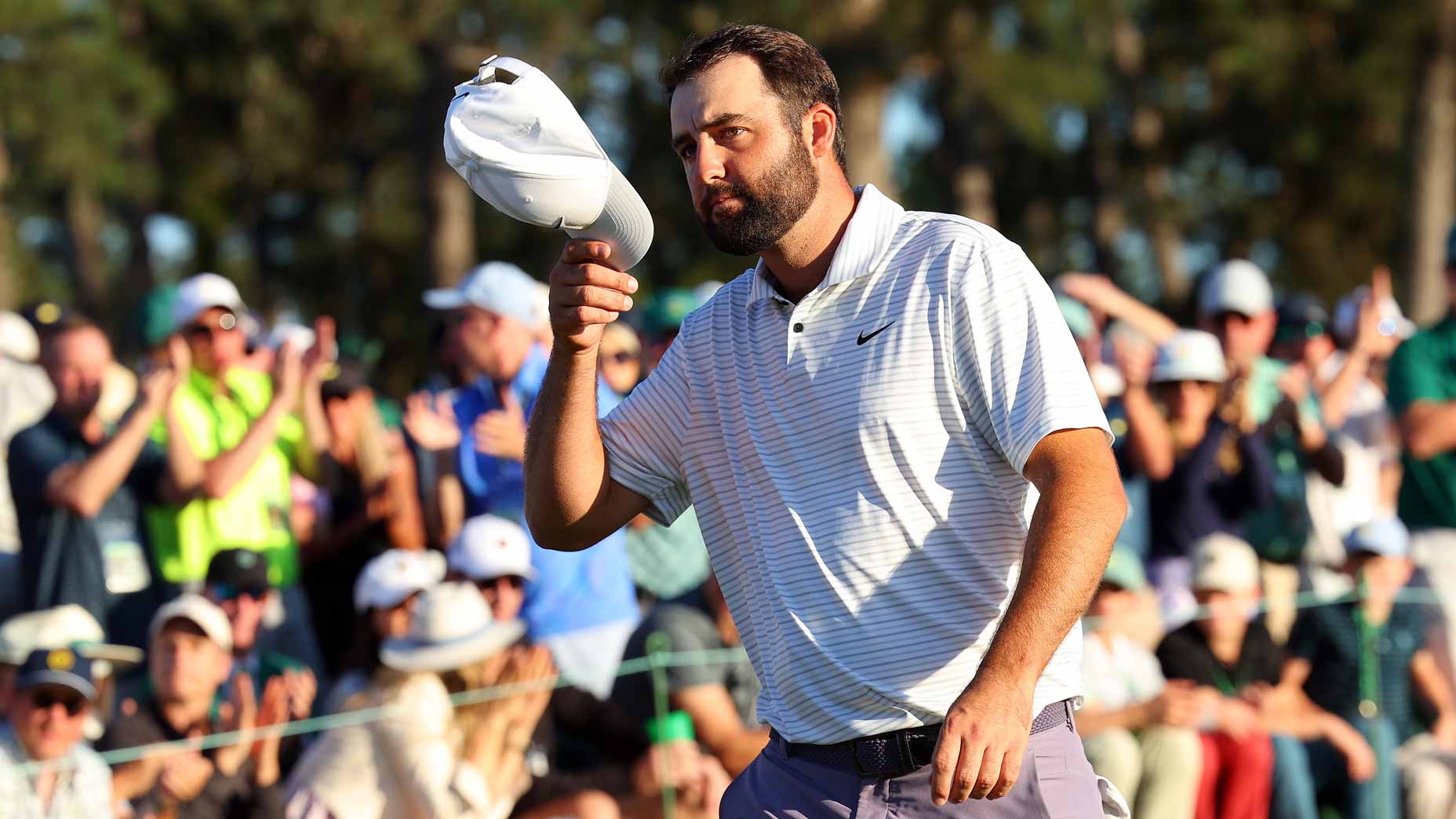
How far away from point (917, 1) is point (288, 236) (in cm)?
1643

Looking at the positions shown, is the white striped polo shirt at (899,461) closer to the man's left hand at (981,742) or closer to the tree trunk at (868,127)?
the man's left hand at (981,742)

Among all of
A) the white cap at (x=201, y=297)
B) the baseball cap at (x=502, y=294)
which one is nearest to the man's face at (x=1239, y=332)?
the baseball cap at (x=502, y=294)

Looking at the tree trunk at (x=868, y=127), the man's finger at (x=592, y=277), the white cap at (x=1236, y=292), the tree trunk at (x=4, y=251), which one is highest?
the man's finger at (x=592, y=277)

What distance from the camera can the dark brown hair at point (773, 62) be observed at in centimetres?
318

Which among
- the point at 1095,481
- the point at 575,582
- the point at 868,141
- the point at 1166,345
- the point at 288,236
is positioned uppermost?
the point at 1095,481

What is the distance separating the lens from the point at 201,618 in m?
5.61

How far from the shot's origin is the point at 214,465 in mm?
6391

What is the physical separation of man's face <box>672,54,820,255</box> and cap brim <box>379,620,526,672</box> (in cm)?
281

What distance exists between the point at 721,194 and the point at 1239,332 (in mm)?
4902

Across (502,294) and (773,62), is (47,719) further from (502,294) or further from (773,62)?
(773,62)

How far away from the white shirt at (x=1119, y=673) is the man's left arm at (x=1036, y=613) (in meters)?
3.67

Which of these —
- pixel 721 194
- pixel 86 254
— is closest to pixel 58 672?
pixel 721 194

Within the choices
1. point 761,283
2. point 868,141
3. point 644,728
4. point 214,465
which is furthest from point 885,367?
point 868,141

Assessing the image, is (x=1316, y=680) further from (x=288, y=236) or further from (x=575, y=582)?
(x=288, y=236)
